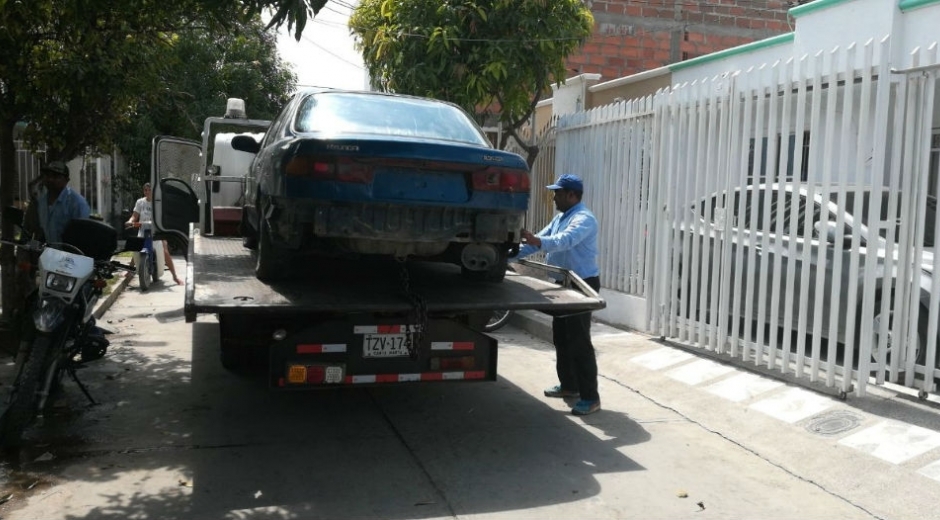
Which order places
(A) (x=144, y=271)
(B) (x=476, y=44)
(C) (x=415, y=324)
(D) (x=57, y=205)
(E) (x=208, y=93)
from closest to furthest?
(C) (x=415, y=324), (D) (x=57, y=205), (B) (x=476, y=44), (A) (x=144, y=271), (E) (x=208, y=93)

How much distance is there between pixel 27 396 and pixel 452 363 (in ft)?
7.95

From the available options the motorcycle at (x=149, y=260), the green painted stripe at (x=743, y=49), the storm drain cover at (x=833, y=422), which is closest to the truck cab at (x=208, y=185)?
the motorcycle at (x=149, y=260)

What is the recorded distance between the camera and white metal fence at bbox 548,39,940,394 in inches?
225

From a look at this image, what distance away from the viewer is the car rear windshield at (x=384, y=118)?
5473 millimetres

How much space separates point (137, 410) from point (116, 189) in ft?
60.2

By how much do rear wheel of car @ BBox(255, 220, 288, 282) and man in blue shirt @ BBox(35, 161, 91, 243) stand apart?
2.18m

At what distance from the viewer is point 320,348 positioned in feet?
15.9

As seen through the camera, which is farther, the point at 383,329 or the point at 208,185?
Answer: the point at 208,185

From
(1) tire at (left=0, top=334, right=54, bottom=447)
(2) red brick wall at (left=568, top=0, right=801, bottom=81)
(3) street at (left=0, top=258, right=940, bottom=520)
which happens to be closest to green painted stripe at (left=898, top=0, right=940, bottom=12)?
(3) street at (left=0, top=258, right=940, bottom=520)

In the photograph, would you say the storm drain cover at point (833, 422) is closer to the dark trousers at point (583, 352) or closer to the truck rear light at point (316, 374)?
the dark trousers at point (583, 352)

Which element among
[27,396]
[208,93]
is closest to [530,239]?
[27,396]

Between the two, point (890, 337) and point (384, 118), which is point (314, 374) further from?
point (890, 337)

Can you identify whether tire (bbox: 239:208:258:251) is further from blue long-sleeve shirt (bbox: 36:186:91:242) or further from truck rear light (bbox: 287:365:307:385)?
truck rear light (bbox: 287:365:307:385)

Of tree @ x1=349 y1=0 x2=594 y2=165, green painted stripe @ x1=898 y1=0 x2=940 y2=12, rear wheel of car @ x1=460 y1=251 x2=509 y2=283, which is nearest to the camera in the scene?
rear wheel of car @ x1=460 y1=251 x2=509 y2=283
